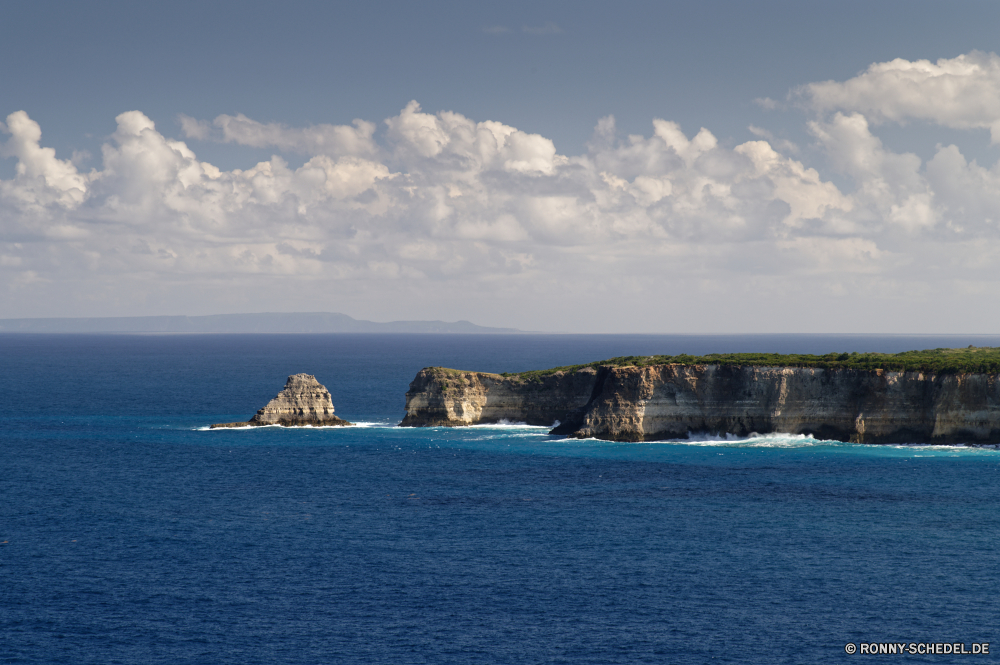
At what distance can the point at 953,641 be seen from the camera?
3903 cm

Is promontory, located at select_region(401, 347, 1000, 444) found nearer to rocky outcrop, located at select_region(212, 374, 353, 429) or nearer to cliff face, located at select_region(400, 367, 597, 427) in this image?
cliff face, located at select_region(400, 367, 597, 427)

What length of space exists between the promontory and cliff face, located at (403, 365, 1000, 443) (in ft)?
0.36

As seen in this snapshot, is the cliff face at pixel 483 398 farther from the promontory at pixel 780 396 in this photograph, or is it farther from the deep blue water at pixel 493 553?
the deep blue water at pixel 493 553

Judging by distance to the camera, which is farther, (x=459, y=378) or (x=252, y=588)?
(x=459, y=378)

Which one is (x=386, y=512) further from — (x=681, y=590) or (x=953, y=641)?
(x=953, y=641)

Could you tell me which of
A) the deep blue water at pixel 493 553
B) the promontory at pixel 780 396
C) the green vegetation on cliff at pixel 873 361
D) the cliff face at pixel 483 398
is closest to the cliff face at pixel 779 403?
the promontory at pixel 780 396

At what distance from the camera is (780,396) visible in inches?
3858

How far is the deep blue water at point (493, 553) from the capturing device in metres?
39.6

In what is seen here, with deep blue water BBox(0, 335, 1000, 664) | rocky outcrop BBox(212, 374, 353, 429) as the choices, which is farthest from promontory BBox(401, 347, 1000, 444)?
rocky outcrop BBox(212, 374, 353, 429)

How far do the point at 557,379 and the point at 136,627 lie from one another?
75.9 m

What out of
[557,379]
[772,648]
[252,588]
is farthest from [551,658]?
[557,379]

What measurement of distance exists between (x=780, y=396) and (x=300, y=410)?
61.4 meters

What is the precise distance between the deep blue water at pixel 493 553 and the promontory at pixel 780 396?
4.63 m

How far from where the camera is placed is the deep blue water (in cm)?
3959
